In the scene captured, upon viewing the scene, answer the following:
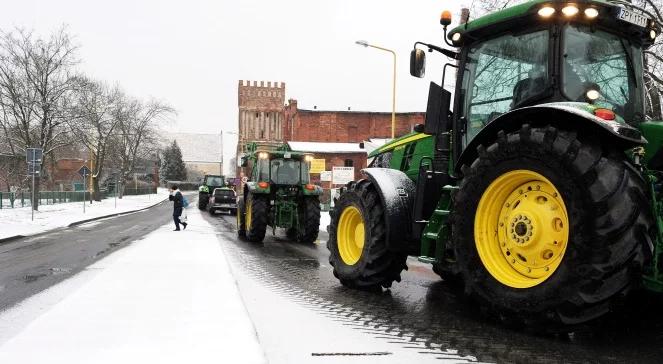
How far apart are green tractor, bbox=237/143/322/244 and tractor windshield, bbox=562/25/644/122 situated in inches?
377

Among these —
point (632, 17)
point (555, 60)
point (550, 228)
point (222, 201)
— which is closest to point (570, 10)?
point (555, 60)

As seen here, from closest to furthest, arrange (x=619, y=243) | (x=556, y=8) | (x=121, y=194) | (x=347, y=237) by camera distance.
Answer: (x=619, y=243) < (x=556, y=8) < (x=347, y=237) < (x=121, y=194)

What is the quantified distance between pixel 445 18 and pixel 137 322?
13.0 ft

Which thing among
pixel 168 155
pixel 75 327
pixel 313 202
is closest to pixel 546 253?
pixel 75 327

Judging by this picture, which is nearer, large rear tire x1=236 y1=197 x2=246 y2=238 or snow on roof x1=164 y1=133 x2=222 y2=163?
large rear tire x1=236 y1=197 x2=246 y2=238

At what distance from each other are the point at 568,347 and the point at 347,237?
319 cm

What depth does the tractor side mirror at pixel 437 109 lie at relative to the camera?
5.23 m

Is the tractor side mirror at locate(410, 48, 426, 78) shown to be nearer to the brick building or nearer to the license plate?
the license plate

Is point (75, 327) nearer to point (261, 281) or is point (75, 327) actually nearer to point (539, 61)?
point (261, 281)

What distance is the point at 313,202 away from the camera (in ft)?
45.9

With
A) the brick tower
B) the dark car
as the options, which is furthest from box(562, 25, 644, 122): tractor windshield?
the brick tower

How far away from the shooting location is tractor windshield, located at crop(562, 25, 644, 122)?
430 cm

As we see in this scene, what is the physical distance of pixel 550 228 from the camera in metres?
3.80

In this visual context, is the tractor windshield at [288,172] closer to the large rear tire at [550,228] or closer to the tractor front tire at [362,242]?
the tractor front tire at [362,242]
